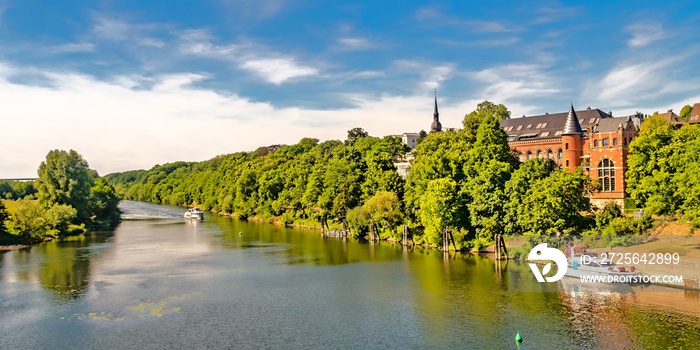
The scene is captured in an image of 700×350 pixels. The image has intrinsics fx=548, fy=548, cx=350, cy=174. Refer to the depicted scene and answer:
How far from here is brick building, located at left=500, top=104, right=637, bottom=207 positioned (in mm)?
77062

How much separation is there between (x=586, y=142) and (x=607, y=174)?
1304 centimetres

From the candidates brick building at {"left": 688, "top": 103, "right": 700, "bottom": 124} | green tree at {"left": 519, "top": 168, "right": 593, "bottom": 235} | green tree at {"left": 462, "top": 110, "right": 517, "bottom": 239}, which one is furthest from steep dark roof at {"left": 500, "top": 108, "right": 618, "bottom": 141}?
green tree at {"left": 519, "top": 168, "right": 593, "bottom": 235}

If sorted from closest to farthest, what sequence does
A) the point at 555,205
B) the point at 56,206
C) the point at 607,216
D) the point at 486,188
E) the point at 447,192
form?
the point at 555,205, the point at 607,216, the point at 486,188, the point at 447,192, the point at 56,206

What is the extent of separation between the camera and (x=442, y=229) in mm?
73438

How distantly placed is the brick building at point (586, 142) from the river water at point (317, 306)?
83.0ft

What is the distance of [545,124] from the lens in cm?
11150

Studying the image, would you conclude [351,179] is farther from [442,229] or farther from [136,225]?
[136,225]

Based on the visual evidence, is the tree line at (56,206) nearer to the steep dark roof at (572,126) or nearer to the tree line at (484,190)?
the tree line at (484,190)

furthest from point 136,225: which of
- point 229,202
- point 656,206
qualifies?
point 656,206

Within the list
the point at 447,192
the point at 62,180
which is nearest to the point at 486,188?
the point at 447,192

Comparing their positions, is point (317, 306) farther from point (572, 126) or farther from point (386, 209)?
point (572, 126)

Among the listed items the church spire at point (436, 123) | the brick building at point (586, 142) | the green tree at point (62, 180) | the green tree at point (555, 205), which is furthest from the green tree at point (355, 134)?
the green tree at point (555, 205)

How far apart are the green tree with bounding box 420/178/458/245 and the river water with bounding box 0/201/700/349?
3.10 meters

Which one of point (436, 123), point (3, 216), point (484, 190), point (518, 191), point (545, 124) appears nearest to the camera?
point (518, 191)
